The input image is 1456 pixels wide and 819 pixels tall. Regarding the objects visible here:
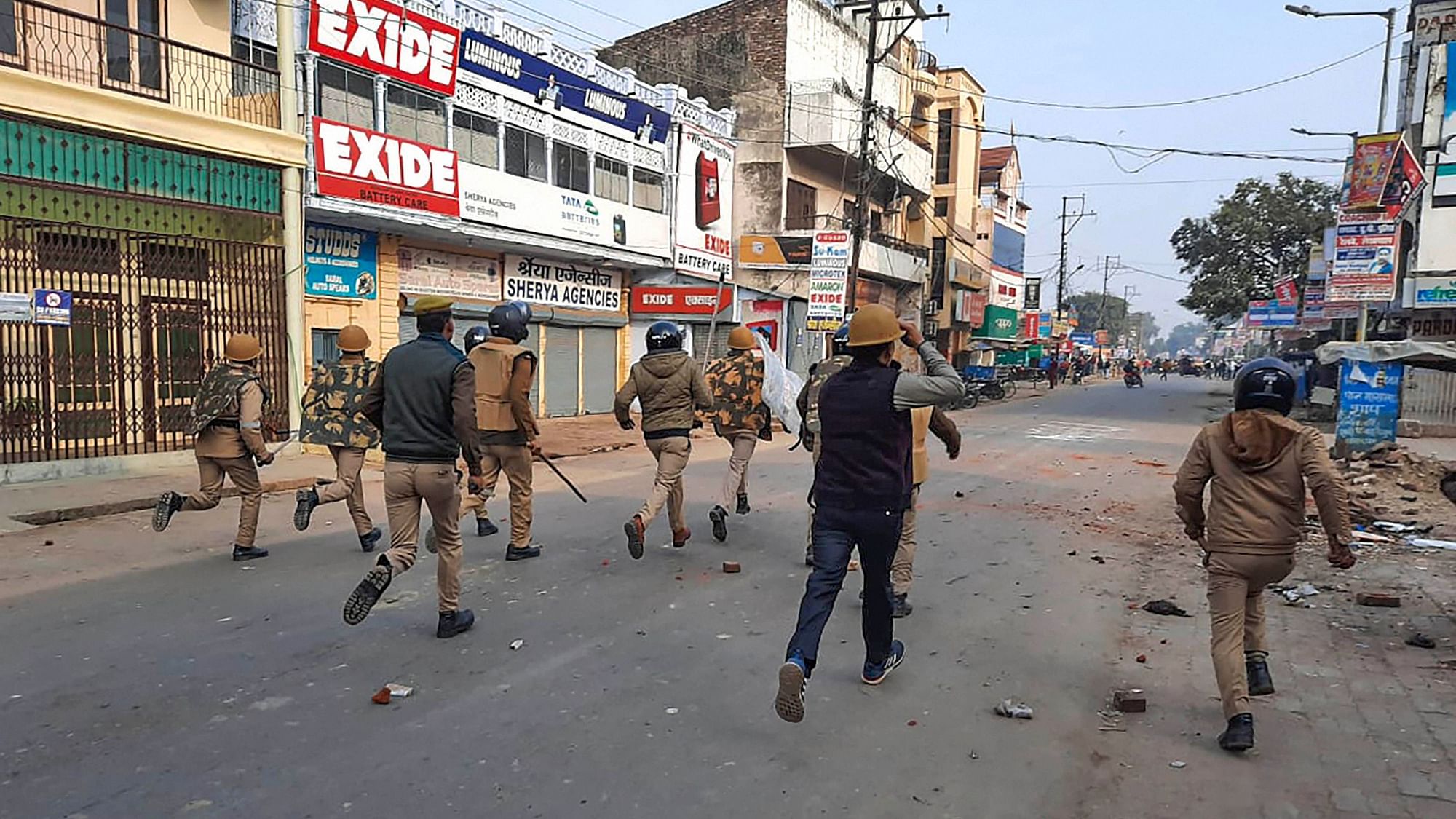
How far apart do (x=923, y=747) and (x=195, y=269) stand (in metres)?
11.7

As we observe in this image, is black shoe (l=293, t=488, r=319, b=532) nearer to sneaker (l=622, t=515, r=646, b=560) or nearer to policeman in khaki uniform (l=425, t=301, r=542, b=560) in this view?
policeman in khaki uniform (l=425, t=301, r=542, b=560)

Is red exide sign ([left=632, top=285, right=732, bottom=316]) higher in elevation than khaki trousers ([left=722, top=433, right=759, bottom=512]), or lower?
higher

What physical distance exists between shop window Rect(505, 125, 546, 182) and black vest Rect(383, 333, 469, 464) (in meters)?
14.0

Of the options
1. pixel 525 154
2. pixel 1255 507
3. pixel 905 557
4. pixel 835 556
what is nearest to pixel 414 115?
pixel 525 154

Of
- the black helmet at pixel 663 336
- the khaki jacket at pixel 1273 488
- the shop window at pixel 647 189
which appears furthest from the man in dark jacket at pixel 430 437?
the shop window at pixel 647 189

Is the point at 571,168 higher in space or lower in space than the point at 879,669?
higher

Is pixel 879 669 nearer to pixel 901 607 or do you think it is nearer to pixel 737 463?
pixel 901 607

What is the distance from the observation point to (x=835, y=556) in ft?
13.5

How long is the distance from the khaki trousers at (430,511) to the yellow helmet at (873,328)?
2389mm

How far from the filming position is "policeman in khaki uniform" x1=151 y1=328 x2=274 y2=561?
6.72 meters

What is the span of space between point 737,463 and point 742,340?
1064 mm

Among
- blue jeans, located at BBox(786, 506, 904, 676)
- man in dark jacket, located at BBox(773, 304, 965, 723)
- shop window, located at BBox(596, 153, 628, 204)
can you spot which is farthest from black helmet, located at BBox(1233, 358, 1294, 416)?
shop window, located at BBox(596, 153, 628, 204)

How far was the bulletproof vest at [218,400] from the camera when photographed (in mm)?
6684

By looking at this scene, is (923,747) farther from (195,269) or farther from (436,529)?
(195,269)
